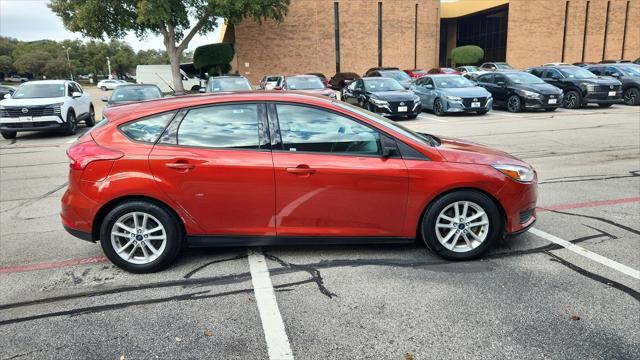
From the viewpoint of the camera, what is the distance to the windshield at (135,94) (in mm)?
14039

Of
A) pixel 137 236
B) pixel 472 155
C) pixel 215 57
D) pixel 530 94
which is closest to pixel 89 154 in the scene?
pixel 137 236

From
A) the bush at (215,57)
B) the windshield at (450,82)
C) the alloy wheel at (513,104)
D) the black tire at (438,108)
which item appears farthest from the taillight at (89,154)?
the bush at (215,57)

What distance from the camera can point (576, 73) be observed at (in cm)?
1902

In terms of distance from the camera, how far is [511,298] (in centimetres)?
350

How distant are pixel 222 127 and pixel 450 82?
15414 mm

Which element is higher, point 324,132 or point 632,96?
point 324,132

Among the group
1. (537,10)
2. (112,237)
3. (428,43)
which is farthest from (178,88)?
(537,10)

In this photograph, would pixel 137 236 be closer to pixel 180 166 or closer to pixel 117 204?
pixel 117 204

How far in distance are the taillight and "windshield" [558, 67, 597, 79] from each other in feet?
63.7

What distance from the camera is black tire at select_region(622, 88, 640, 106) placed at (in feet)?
63.0

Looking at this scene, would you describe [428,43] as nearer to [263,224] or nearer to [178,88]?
[178,88]

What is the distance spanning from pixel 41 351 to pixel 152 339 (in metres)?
0.68

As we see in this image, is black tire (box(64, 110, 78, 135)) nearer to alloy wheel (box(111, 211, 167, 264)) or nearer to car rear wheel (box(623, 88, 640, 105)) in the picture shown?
alloy wheel (box(111, 211, 167, 264))

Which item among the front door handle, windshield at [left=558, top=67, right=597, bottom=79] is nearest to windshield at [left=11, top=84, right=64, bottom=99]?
the front door handle
